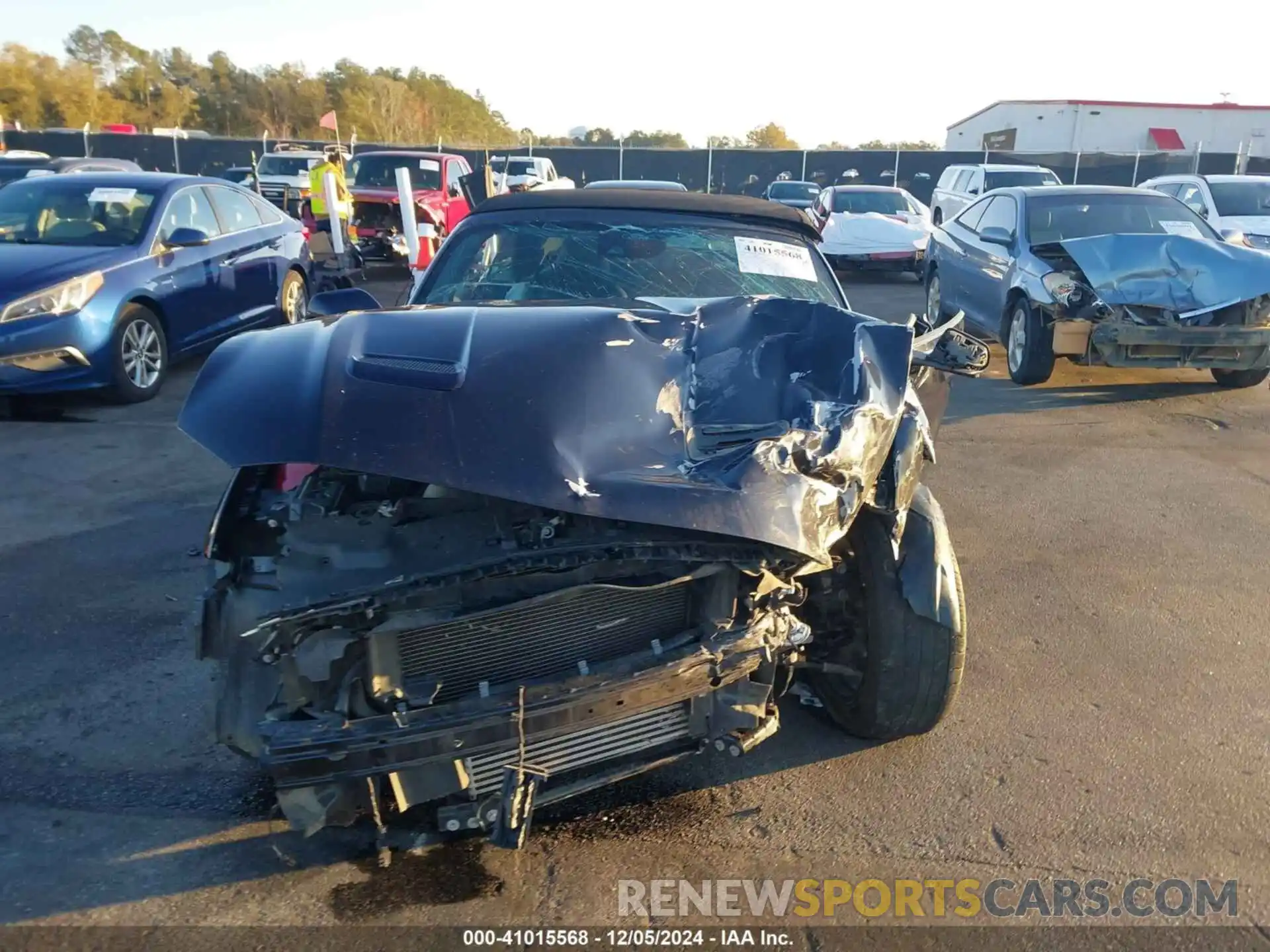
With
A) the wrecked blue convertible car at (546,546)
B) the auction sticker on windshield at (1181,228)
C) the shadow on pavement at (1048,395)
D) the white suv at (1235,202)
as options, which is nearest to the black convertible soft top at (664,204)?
the wrecked blue convertible car at (546,546)

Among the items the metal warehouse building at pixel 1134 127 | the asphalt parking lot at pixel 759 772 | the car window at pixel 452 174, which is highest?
the metal warehouse building at pixel 1134 127

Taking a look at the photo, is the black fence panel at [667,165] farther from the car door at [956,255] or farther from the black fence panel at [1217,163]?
the car door at [956,255]

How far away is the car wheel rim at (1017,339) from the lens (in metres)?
8.44

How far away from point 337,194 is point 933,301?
6.75 m

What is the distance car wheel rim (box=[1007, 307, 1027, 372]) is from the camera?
27.7ft

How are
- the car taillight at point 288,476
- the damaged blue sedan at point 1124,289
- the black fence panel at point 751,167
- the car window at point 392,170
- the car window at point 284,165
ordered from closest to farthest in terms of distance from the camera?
the car taillight at point 288,476 < the damaged blue sedan at point 1124,289 < the car window at point 392,170 < the car window at point 284,165 < the black fence panel at point 751,167

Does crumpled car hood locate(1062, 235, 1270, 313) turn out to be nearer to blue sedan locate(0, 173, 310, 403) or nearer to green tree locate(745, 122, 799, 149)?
blue sedan locate(0, 173, 310, 403)

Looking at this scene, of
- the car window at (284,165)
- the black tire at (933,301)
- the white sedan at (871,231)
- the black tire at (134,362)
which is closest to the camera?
the black tire at (134,362)

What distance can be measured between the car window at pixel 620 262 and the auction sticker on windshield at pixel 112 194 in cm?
499

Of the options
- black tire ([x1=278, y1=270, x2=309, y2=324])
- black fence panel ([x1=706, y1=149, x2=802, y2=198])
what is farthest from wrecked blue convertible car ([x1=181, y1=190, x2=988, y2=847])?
black fence panel ([x1=706, y1=149, x2=802, y2=198])

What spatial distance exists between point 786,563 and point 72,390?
658cm

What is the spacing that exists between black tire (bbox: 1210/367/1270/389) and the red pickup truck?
30.6 feet

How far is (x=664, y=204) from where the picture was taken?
4430 mm

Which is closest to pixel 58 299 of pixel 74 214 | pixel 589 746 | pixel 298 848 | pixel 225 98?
pixel 74 214
